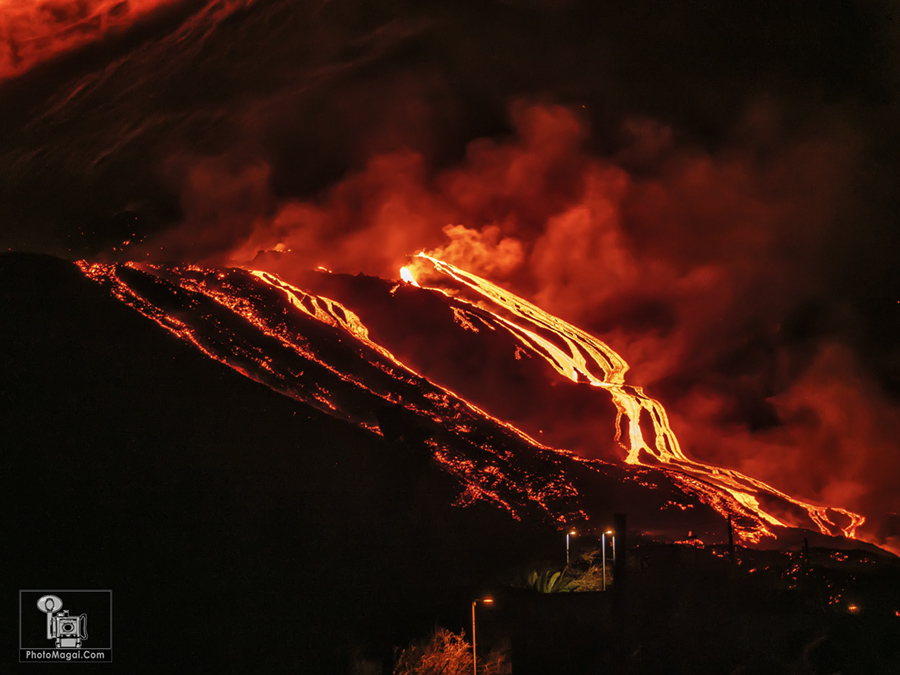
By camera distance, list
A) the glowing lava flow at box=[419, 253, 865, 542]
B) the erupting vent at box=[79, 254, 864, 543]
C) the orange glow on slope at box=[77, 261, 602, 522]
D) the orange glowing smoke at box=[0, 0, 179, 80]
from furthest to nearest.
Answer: the glowing lava flow at box=[419, 253, 865, 542] < the erupting vent at box=[79, 254, 864, 543] < the orange glow on slope at box=[77, 261, 602, 522] < the orange glowing smoke at box=[0, 0, 179, 80]

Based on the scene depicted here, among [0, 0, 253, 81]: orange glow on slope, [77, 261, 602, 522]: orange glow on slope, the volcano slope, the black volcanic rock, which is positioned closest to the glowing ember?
[77, 261, 602, 522]: orange glow on slope

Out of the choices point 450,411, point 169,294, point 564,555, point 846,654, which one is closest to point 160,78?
point 169,294

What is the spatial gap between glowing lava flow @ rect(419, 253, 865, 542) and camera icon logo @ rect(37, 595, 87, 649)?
12.1 meters

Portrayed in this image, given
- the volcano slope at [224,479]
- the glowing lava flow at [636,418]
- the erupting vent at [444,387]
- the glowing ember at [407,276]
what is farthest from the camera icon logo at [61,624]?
the glowing lava flow at [636,418]

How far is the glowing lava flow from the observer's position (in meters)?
24.5

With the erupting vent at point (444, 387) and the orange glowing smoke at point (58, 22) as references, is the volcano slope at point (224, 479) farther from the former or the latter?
the orange glowing smoke at point (58, 22)

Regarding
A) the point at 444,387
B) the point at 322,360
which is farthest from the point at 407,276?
the point at 444,387

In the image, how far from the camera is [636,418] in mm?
29625

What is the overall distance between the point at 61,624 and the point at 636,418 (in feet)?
65.5

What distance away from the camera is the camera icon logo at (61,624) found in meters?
14.2

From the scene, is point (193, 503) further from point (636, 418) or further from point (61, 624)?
point (636, 418)

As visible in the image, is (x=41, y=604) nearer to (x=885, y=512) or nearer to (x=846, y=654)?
(x=846, y=654)

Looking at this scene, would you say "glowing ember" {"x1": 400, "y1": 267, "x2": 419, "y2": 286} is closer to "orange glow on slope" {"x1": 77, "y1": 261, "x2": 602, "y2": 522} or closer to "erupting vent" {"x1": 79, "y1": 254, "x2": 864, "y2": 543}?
"erupting vent" {"x1": 79, "y1": 254, "x2": 864, "y2": 543}

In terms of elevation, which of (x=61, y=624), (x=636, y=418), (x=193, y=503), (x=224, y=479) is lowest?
(x=61, y=624)
